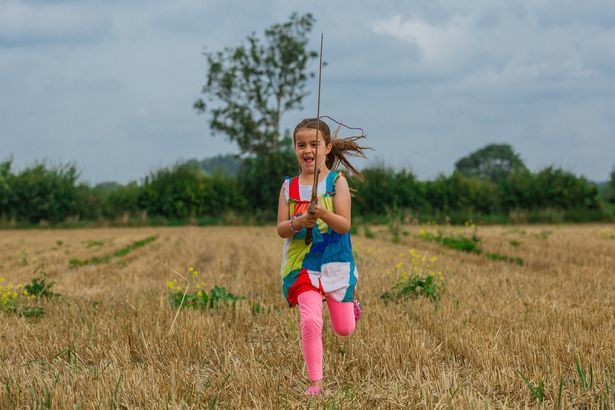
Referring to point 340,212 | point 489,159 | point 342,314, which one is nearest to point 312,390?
point 342,314

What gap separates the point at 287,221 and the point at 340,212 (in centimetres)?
39

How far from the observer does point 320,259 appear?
168 inches

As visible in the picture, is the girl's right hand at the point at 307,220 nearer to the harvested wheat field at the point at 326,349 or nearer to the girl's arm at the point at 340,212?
the girl's arm at the point at 340,212

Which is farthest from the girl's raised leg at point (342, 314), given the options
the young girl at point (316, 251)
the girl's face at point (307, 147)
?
the girl's face at point (307, 147)

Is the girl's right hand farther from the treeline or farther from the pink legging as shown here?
the treeline

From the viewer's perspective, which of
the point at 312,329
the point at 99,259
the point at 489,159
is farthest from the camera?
the point at 489,159

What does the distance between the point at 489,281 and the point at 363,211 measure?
28.1 m

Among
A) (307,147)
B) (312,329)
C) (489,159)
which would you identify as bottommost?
(312,329)

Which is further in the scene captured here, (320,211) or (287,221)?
(287,221)

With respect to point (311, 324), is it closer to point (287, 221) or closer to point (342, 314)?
point (342, 314)

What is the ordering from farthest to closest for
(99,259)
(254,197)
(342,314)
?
(254,197) < (99,259) < (342,314)

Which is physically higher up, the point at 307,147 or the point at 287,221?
the point at 307,147

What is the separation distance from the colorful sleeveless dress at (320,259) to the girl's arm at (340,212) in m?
0.05

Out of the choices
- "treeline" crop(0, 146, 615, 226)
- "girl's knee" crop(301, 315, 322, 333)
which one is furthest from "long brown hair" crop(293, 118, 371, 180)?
"treeline" crop(0, 146, 615, 226)
